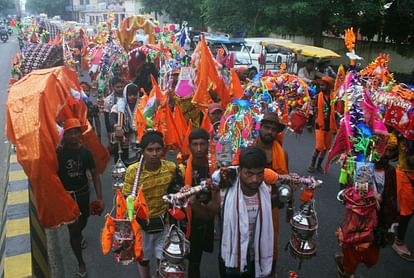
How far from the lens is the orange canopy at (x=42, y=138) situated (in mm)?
3035

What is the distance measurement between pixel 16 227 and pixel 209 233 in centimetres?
216

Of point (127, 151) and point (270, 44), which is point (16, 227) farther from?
point (270, 44)

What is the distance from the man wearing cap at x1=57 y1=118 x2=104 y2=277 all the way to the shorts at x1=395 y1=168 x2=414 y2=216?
10.1 ft

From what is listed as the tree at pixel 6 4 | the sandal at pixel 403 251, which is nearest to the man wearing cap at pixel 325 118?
the sandal at pixel 403 251

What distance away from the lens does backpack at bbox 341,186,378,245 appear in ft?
9.87

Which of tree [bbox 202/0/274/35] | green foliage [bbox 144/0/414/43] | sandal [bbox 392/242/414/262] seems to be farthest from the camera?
tree [bbox 202/0/274/35]

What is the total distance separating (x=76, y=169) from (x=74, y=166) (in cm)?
3

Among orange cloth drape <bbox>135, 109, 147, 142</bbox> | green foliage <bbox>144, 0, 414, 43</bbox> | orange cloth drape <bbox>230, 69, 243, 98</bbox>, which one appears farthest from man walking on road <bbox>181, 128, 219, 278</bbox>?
green foliage <bbox>144, 0, 414, 43</bbox>

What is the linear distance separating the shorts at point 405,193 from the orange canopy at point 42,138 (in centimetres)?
323

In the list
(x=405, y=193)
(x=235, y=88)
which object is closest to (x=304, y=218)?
(x=405, y=193)

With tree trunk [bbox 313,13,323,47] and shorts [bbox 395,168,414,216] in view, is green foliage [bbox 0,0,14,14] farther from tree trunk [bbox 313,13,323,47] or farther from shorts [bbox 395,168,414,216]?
shorts [bbox 395,168,414,216]

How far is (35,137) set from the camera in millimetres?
3109

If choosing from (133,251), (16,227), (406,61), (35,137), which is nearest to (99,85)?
(16,227)

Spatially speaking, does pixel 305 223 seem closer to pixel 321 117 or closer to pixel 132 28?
pixel 321 117
